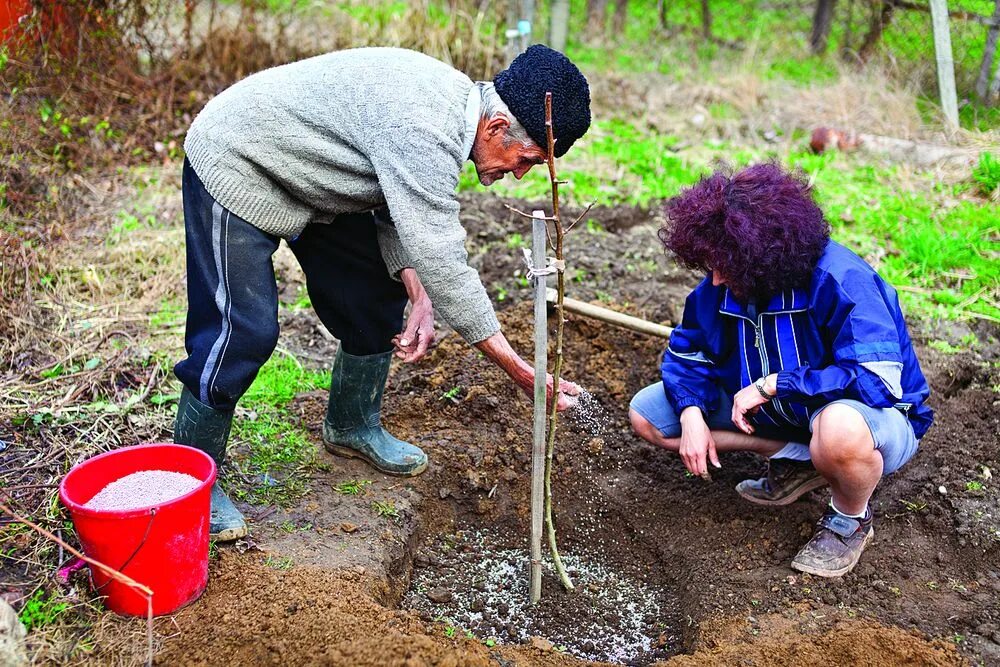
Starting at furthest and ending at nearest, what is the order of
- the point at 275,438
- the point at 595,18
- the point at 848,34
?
the point at 595,18 → the point at 848,34 → the point at 275,438

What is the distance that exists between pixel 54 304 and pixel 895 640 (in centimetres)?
368

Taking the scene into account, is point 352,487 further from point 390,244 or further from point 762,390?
point 762,390

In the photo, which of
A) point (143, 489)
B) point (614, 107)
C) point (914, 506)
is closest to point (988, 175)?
point (614, 107)

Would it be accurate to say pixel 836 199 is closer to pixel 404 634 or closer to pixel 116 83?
pixel 404 634

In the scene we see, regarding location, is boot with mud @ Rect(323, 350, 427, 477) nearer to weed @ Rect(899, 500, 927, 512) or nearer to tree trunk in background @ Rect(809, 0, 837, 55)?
weed @ Rect(899, 500, 927, 512)

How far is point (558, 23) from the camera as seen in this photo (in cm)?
792

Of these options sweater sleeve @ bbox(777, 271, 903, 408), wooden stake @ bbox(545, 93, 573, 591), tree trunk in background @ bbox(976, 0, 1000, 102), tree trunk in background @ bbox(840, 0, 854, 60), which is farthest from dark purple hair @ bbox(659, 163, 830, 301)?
tree trunk in background @ bbox(840, 0, 854, 60)

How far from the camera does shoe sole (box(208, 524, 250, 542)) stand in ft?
8.82

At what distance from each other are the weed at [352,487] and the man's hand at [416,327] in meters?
0.62

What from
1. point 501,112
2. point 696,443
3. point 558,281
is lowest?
point 696,443

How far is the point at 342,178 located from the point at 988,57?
6246mm

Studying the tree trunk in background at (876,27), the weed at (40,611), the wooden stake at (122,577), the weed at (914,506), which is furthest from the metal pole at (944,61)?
the weed at (40,611)

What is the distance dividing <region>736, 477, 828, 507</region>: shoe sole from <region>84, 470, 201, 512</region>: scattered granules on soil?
1.92 metres

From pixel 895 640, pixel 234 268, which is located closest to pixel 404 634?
pixel 234 268
